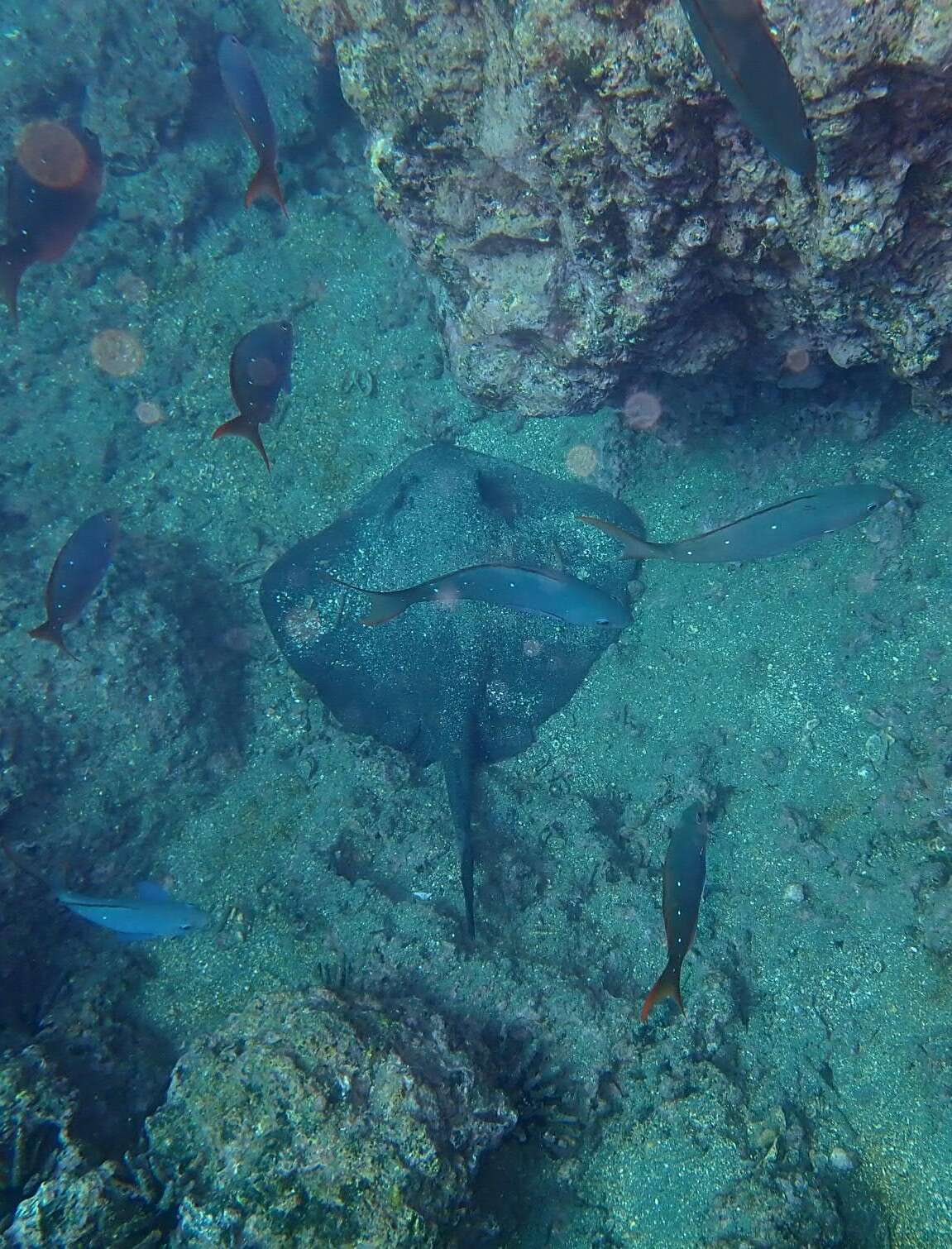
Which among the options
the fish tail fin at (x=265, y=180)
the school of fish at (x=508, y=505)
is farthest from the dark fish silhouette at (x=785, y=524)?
the fish tail fin at (x=265, y=180)

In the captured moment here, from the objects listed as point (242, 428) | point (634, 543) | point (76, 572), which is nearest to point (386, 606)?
point (242, 428)

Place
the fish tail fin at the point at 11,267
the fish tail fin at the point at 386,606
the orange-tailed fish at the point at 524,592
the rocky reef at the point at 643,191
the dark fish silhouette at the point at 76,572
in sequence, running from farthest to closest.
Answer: the fish tail fin at the point at 11,267, the dark fish silhouette at the point at 76,572, the fish tail fin at the point at 386,606, the orange-tailed fish at the point at 524,592, the rocky reef at the point at 643,191

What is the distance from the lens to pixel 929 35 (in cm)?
300

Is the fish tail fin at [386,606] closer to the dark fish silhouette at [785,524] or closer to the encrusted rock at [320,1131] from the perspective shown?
the dark fish silhouette at [785,524]

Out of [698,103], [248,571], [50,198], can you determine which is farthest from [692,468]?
[50,198]

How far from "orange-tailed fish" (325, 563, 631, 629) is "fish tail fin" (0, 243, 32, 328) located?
4.47 metres

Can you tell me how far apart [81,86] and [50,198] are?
510 cm

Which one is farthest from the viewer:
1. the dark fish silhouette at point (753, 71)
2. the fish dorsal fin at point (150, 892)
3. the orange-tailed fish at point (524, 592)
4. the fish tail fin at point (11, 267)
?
the fish tail fin at point (11, 267)

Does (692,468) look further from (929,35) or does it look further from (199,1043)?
(199,1043)

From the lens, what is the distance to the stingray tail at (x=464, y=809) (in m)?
5.31

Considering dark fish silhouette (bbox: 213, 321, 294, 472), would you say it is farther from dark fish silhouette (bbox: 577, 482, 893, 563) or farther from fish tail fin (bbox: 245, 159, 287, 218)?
dark fish silhouette (bbox: 577, 482, 893, 563)

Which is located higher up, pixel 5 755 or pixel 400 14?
pixel 400 14

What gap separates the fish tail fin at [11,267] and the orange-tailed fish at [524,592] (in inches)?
176

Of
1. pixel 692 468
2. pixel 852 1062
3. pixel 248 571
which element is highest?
pixel 248 571
